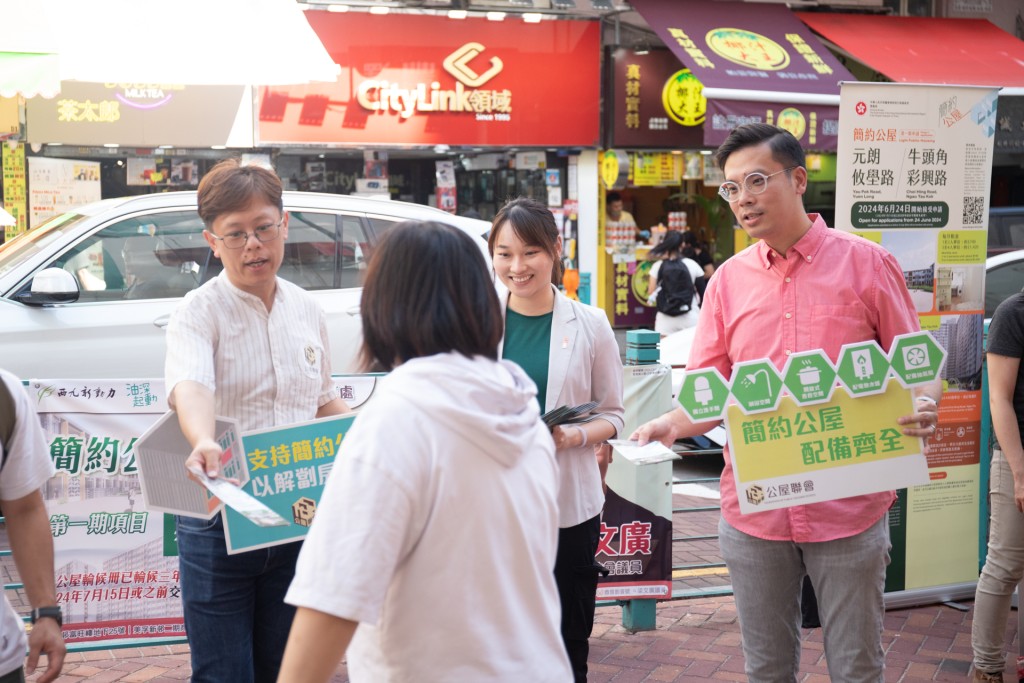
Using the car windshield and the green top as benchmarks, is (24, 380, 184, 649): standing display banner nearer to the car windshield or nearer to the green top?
the green top

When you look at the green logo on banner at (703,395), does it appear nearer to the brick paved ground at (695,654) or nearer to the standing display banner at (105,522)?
the brick paved ground at (695,654)

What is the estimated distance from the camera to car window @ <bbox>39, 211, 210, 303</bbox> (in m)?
6.77

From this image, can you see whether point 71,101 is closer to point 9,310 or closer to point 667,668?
point 9,310

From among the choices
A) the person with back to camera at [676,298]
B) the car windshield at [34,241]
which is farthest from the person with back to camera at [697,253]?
the car windshield at [34,241]

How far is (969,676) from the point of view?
4621 mm

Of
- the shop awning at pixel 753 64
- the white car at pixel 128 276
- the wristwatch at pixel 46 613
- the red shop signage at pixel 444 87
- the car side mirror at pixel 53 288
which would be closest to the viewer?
the wristwatch at pixel 46 613

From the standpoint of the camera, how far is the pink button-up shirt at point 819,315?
3.02 meters

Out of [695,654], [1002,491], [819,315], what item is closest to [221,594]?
[819,315]

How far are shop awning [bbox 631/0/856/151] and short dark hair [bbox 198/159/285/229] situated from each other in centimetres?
898

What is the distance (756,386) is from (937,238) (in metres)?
2.71

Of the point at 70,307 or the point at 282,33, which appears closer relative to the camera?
the point at 70,307

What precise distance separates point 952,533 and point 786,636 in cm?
276

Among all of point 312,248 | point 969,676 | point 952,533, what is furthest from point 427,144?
point 969,676

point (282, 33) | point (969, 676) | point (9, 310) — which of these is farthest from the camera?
point (282, 33)
